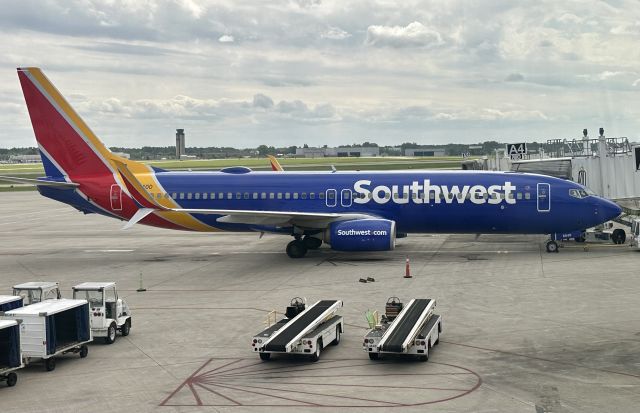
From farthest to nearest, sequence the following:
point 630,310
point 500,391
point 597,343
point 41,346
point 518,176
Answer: point 518,176, point 630,310, point 597,343, point 41,346, point 500,391

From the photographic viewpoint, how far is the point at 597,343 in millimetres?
19312

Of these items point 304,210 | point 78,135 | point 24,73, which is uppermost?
point 24,73

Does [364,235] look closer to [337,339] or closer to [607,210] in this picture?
[607,210]

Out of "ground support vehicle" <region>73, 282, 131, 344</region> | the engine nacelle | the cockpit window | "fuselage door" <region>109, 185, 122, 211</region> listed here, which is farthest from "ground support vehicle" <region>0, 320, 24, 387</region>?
the cockpit window

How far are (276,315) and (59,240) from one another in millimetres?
29910

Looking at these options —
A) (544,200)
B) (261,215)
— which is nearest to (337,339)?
(261,215)

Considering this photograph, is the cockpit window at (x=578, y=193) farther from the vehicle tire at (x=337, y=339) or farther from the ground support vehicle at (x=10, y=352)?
the ground support vehicle at (x=10, y=352)

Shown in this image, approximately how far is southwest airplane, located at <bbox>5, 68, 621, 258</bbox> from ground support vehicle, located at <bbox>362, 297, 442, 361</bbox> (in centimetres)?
Answer: 1337

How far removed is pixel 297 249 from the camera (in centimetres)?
3662

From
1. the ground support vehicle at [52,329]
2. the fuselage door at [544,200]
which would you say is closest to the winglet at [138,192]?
the ground support vehicle at [52,329]

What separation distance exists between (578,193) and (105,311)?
24396mm

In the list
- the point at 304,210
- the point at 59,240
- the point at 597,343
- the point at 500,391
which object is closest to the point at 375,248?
the point at 304,210

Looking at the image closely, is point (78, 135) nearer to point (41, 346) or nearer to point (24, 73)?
point (24, 73)

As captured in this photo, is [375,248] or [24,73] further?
[24,73]
